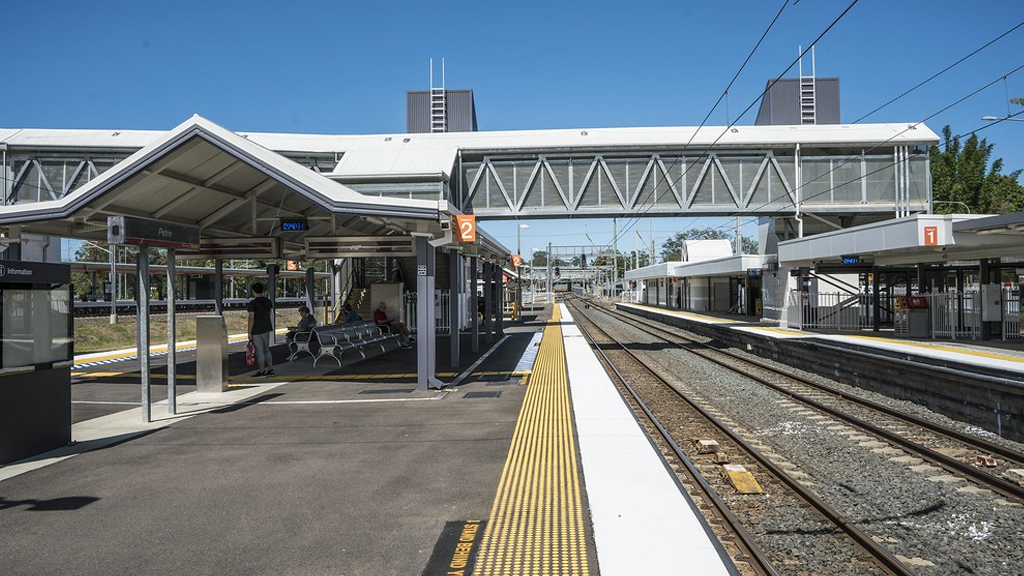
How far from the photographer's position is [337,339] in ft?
53.1

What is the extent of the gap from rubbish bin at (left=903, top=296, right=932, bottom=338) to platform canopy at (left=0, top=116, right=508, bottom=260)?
52.8 ft

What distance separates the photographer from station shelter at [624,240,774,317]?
33.9 meters

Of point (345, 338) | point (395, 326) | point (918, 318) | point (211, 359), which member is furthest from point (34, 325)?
point (918, 318)

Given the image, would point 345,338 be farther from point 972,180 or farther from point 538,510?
point 972,180

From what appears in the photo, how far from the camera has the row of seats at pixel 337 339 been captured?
15391 millimetres

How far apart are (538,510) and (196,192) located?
9689mm

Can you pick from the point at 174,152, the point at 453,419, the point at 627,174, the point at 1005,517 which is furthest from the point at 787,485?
the point at 627,174

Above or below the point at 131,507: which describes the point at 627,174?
Answer: above

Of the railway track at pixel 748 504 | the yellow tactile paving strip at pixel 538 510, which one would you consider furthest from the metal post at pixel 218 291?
the railway track at pixel 748 504

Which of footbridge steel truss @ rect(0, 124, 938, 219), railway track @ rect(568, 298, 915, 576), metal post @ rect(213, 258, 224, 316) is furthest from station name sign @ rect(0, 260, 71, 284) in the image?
footbridge steel truss @ rect(0, 124, 938, 219)

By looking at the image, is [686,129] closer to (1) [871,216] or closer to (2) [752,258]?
(2) [752,258]

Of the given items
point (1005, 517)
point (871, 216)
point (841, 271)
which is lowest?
point (1005, 517)

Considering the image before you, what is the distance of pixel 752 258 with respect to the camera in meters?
31.8

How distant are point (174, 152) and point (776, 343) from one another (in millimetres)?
16465
